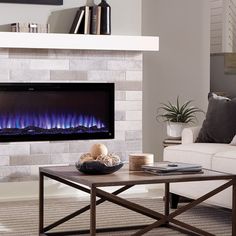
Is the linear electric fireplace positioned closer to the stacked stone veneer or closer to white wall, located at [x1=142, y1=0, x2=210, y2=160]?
the stacked stone veneer

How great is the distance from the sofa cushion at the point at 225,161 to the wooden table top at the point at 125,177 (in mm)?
513

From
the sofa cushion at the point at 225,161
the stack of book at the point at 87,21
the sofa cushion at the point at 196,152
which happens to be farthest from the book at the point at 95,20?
the sofa cushion at the point at 225,161

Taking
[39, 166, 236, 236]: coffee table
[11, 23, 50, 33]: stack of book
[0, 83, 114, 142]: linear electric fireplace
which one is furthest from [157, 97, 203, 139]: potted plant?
[39, 166, 236, 236]: coffee table

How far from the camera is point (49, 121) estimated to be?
18.4 ft

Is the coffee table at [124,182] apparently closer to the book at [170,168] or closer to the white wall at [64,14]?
the book at [170,168]

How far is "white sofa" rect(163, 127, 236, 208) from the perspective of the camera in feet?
14.4

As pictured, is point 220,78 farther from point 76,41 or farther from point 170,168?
point 170,168

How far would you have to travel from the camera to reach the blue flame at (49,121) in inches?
216

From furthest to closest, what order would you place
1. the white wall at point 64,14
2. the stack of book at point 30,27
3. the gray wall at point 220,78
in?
the gray wall at point 220,78
the white wall at point 64,14
the stack of book at point 30,27

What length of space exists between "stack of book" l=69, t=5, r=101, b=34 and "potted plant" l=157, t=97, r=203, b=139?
1126 millimetres

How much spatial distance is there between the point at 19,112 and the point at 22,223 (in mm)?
1244

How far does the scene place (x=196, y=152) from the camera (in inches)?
187

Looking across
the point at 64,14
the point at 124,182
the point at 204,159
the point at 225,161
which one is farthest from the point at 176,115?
the point at 124,182

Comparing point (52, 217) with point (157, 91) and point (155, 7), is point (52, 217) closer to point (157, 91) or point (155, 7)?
point (157, 91)
